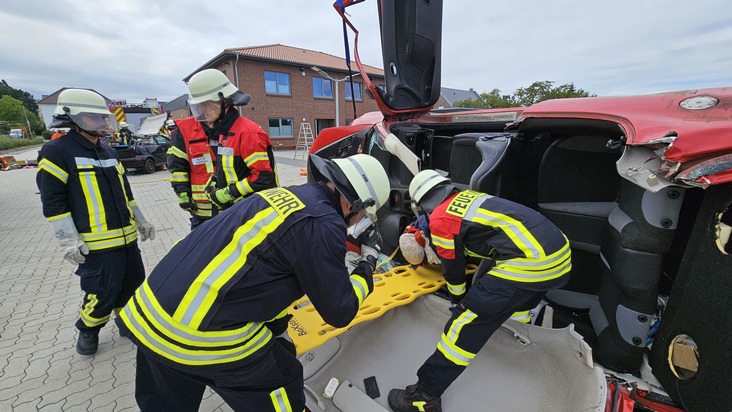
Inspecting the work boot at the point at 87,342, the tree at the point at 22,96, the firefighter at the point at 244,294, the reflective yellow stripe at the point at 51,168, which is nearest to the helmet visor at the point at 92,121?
the reflective yellow stripe at the point at 51,168

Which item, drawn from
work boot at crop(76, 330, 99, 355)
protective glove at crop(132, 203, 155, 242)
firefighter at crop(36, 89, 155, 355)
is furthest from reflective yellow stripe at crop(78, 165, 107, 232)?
work boot at crop(76, 330, 99, 355)

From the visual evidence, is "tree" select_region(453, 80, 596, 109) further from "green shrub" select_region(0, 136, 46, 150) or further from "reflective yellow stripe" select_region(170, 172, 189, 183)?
"green shrub" select_region(0, 136, 46, 150)

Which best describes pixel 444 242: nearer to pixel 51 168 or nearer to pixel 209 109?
pixel 209 109

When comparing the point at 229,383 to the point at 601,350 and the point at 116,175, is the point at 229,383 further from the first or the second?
the point at 116,175

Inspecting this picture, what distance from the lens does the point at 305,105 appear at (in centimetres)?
2350

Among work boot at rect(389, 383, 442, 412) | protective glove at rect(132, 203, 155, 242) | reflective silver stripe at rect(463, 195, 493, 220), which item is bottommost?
work boot at rect(389, 383, 442, 412)

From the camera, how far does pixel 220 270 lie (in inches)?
50.6

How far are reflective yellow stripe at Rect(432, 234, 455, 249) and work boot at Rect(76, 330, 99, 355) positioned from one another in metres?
2.58

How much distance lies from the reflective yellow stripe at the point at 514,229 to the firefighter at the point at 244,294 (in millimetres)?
723

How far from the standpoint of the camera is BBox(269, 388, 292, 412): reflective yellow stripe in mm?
1464

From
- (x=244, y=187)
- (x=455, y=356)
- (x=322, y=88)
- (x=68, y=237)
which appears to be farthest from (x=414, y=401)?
(x=322, y=88)

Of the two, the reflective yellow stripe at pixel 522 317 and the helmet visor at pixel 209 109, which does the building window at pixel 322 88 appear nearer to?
the helmet visor at pixel 209 109

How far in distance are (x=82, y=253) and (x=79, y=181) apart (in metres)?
0.49

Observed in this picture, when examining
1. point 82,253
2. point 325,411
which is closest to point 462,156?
point 325,411
